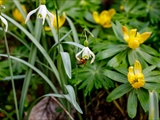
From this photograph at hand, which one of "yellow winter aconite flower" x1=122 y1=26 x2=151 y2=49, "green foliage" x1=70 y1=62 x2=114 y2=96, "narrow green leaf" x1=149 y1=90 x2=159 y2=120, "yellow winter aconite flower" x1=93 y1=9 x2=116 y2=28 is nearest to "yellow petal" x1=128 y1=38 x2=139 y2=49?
"yellow winter aconite flower" x1=122 y1=26 x2=151 y2=49

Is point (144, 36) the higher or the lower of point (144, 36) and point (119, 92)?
the higher

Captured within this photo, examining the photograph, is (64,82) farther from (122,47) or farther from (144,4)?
(144,4)

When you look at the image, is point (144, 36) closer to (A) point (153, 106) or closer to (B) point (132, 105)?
(B) point (132, 105)

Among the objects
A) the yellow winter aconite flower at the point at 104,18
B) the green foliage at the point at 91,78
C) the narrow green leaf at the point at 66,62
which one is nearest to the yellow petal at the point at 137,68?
the green foliage at the point at 91,78

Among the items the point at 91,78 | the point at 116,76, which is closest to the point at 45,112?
the point at 91,78

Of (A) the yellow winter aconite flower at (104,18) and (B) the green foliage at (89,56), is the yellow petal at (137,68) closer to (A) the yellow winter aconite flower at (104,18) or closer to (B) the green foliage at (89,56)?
(B) the green foliage at (89,56)

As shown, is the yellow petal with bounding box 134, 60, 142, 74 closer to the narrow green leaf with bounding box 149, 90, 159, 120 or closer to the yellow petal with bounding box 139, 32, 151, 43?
the yellow petal with bounding box 139, 32, 151, 43

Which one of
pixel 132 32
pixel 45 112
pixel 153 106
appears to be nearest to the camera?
pixel 153 106
